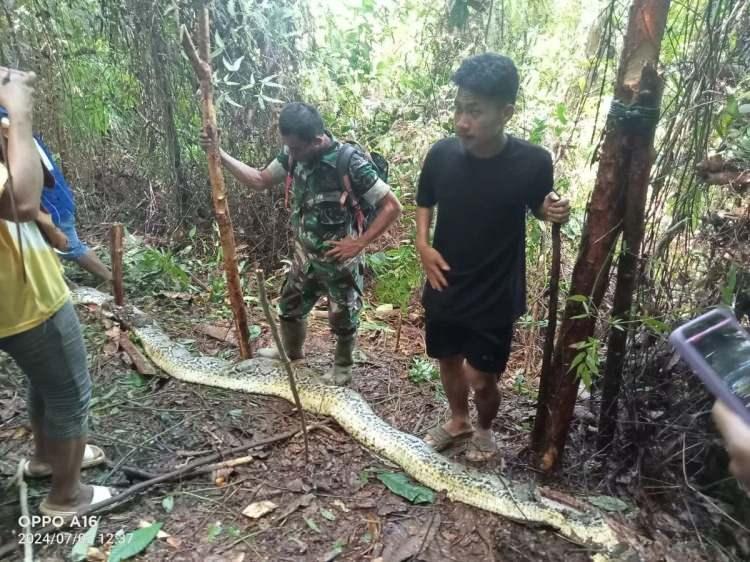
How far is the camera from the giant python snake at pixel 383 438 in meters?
2.50

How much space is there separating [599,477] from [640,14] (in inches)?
86.1

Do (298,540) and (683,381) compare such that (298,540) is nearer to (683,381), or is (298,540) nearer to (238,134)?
(683,381)

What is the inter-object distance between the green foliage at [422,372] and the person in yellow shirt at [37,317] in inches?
85.0

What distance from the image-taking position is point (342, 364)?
12.1ft

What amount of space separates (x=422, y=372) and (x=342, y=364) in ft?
2.19

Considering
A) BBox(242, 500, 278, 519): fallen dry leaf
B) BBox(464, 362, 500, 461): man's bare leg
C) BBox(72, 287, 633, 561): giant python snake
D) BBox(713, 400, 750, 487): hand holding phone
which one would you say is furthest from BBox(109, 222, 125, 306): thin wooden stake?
BBox(713, 400, 750, 487): hand holding phone

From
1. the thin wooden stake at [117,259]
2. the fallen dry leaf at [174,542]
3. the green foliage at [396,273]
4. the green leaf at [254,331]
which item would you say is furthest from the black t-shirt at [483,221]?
the thin wooden stake at [117,259]

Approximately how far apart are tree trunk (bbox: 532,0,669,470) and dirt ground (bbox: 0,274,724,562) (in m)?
0.34

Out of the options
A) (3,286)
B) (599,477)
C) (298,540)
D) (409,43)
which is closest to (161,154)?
(409,43)

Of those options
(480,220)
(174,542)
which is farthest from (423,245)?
(174,542)

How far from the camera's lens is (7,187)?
5.48 ft

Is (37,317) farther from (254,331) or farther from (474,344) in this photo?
(254,331)

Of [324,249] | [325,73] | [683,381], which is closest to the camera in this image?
[683,381]

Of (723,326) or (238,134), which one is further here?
(238,134)
